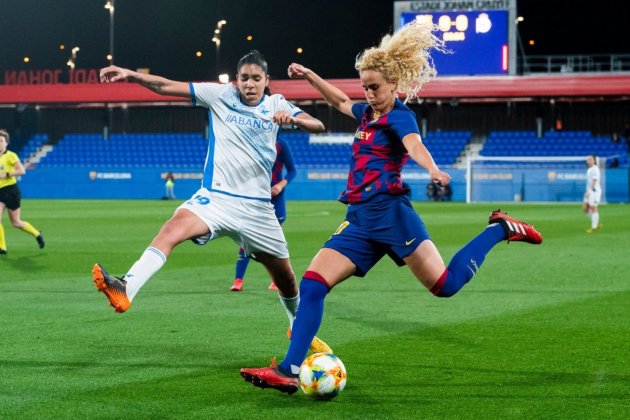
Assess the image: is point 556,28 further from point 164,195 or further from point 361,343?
point 361,343

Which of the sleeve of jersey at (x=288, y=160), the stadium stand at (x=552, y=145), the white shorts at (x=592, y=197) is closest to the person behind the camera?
the sleeve of jersey at (x=288, y=160)

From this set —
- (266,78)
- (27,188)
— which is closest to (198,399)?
(266,78)

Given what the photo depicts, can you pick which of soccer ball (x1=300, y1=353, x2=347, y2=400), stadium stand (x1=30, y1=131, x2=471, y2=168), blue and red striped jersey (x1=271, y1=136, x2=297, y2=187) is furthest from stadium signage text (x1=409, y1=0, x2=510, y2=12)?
soccer ball (x1=300, y1=353, x2=347, y2=400)

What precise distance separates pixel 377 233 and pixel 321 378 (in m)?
1.04

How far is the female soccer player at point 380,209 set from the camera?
20.1ft

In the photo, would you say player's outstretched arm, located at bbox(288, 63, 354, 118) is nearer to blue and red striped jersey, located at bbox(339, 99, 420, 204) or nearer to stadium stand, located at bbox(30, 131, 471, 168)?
blue and red striped jersey, located at bbox(339, 99, 420, 204)

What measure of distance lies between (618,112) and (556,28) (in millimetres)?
18076

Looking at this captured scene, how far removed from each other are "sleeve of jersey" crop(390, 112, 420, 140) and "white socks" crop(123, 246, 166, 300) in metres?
1.82

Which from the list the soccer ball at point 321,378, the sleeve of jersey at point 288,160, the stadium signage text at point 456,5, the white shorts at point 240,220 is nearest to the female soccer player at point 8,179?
the sleeve of jersey at point 288,160

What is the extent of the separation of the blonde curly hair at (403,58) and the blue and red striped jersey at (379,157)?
245 mm

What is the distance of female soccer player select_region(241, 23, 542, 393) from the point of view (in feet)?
20.1

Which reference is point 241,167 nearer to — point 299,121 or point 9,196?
point 299,121

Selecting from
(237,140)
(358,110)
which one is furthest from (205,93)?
(358,110)

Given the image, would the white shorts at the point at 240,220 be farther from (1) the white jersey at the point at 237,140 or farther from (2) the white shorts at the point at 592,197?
(2) the white shorts at the point at 592,197
